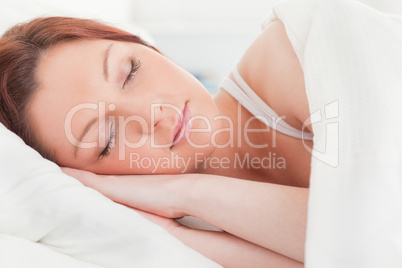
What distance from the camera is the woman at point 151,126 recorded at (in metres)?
0.81

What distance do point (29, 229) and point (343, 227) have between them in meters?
0.51

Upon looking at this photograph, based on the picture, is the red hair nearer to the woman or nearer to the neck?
the woman

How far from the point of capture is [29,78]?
3.06 feet

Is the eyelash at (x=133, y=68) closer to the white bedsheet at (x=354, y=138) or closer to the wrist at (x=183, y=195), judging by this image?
the wrist at (x=183, y=195)

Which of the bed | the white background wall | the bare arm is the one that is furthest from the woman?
the white background wall

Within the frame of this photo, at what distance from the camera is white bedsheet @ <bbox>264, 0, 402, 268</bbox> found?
63cm

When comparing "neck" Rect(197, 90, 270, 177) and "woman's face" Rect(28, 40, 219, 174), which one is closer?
"woman's face" Rect(28, 40, 219, 174)

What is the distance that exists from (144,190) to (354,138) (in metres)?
0.43

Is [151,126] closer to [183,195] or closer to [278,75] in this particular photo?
[183,195]

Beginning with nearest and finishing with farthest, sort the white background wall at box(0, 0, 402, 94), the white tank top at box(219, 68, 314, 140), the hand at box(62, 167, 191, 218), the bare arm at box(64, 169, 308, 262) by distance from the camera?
the bare arm at box(64, 169, 308, 262) → the hand at box(62, 167, 191, 218) → the white tank top at box(219, 68, 314, 140) → the white background wall at box(0, 0, 402, 94)

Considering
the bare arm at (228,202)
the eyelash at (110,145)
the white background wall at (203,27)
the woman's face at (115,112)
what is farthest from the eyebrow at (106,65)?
the white background wall at (203,27)

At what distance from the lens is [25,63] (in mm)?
946

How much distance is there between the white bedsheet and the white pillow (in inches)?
8.8

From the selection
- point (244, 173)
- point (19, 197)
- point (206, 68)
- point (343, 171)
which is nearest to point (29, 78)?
point (19, 197)
